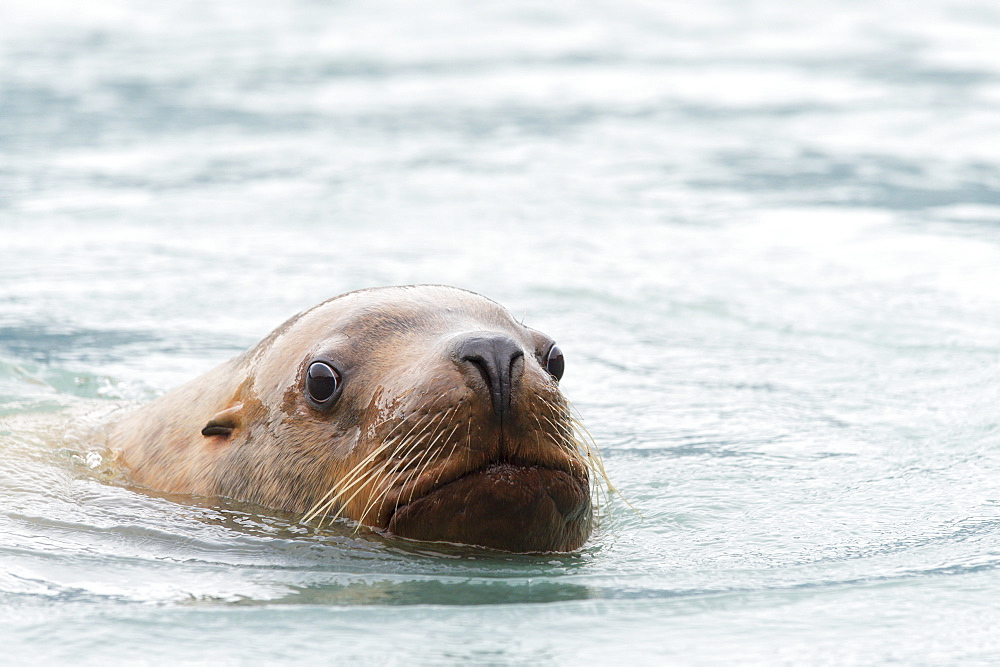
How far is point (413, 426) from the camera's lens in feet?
13.4

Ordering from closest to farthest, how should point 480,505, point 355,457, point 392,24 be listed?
point 480,505 < point 355,457 < point 392,24

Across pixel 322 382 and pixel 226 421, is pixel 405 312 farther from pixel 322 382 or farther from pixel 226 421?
pixel 226 421

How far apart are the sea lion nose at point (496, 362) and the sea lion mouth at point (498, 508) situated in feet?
0.59

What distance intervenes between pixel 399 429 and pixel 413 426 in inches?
2.9

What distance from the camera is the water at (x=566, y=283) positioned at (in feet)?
12.9

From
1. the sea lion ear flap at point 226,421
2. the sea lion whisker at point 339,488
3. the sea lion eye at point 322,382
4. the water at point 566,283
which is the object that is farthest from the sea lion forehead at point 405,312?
the water at point 566,283

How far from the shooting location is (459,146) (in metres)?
13.5

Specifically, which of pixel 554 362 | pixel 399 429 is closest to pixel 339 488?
pixel 399 429

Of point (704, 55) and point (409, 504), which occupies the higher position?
point (704, 55)

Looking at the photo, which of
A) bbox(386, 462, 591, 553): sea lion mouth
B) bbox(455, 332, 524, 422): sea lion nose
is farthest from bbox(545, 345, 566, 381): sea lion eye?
bbox(455, 332, 524, 422): sea lion nose

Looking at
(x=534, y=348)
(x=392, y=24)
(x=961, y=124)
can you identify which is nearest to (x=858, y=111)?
(x=961, y=124)

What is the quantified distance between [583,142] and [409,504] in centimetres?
978

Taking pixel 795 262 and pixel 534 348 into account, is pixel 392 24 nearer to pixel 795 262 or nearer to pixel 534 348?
pixel 795 262

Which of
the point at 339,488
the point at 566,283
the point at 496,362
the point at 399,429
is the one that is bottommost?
the point at 566,283
